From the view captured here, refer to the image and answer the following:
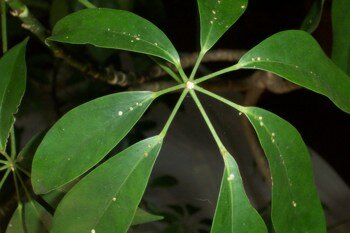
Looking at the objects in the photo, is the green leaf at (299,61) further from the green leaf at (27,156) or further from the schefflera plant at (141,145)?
the green leaf at (27,156)

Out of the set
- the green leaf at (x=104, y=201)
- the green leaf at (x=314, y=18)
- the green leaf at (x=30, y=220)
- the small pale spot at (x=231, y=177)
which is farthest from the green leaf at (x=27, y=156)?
the green leaf at (x=314, y=18)

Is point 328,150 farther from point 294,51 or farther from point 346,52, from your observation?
point 294,51

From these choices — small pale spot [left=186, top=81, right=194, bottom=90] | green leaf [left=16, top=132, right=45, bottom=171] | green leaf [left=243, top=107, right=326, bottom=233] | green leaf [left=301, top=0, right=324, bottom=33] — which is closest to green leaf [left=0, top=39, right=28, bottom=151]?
green leaf [left=16, top=132, right=45, bottom=171]

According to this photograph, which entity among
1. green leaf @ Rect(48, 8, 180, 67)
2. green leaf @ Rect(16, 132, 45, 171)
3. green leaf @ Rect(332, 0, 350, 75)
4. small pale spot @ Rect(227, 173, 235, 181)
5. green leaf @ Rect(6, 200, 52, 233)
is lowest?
small pale spot @ Rect(227, 173, 235, 181)

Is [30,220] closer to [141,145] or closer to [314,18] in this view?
[141,145]

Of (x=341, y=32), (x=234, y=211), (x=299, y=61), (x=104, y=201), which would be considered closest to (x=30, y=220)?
(x=104, y=201)

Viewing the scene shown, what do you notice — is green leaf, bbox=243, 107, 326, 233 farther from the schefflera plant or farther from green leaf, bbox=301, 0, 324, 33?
green leaf, bbox=301, 0, 324, 33

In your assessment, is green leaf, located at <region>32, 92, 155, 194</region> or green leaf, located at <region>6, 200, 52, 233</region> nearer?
green leaf, located at <region>32, 92, 155, 194</region>

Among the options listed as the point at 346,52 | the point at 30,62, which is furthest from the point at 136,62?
the point at 346,52
